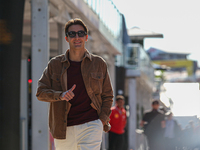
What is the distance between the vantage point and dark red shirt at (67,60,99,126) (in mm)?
3615

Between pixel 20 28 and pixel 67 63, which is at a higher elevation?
pixel 20 28

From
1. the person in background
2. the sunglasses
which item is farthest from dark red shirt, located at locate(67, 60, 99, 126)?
the person in background

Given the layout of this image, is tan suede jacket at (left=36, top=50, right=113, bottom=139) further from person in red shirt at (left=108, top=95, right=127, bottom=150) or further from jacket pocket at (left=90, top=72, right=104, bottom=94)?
person in red shirt at (left=108, top=95, right=127, bottom=150)

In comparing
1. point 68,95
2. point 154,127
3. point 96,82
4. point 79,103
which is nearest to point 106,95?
point 96,82

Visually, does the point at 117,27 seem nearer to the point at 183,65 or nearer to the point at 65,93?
the point at 65,93

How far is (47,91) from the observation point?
3562 millimetres

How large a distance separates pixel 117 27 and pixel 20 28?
12057 millimetres

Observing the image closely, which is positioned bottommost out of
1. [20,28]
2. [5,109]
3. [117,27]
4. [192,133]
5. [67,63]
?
[192,133]

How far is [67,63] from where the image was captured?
12.1 feet

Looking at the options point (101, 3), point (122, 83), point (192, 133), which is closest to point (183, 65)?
point (122, 83)

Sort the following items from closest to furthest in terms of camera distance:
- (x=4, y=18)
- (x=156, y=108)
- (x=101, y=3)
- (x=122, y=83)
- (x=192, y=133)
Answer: (x=4, y=18) < (x=192, y=133) < (x=156, y=108) < (x=101, y=3) < (x=122, y=83)

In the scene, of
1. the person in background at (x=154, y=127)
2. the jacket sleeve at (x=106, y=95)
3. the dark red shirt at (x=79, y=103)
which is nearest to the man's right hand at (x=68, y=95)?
the dark red shirt at (x=79, y=103)

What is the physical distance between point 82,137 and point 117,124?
7363 millimetres

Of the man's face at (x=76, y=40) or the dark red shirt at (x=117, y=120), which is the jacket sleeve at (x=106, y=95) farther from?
the dark red shirt at (x=117, y=120)
